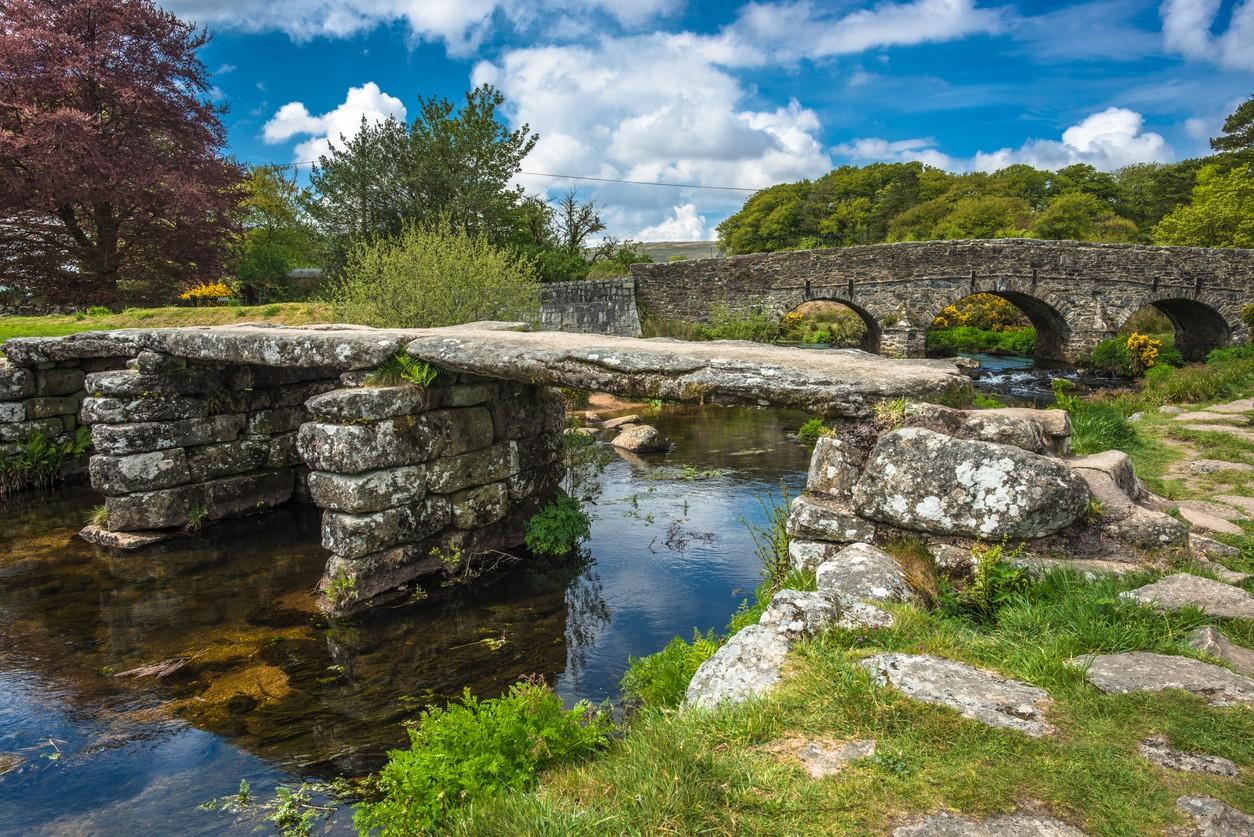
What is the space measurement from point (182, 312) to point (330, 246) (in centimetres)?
1263

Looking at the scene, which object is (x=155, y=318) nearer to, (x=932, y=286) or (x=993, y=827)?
(x=993, y=827)

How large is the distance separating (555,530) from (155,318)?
13.5m

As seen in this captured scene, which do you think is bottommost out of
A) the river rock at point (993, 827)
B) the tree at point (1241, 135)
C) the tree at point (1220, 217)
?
the river rock at point (993, 827)

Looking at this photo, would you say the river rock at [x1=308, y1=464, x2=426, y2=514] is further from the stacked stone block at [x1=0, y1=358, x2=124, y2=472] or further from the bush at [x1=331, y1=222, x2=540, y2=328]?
the bush at [x1=331, y1=222, x2=540, y2=328]

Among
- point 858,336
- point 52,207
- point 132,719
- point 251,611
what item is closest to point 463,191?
point 52,207

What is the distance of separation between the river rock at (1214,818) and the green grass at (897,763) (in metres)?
0.05

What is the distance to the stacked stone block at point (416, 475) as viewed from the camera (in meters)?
6.51

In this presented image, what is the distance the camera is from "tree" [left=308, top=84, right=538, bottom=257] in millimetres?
28188

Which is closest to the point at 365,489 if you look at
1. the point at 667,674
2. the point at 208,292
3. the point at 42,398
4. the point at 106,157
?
the point at 667,674

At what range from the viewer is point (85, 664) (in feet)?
18.4

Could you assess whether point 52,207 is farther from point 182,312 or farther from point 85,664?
point 85,664

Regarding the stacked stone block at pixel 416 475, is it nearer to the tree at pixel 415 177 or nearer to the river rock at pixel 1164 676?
the river rock at pixel 1164 676

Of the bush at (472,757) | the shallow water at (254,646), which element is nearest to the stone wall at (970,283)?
the shallow water at (254,646)

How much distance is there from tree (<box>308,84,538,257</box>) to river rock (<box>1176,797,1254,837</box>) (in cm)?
2830
